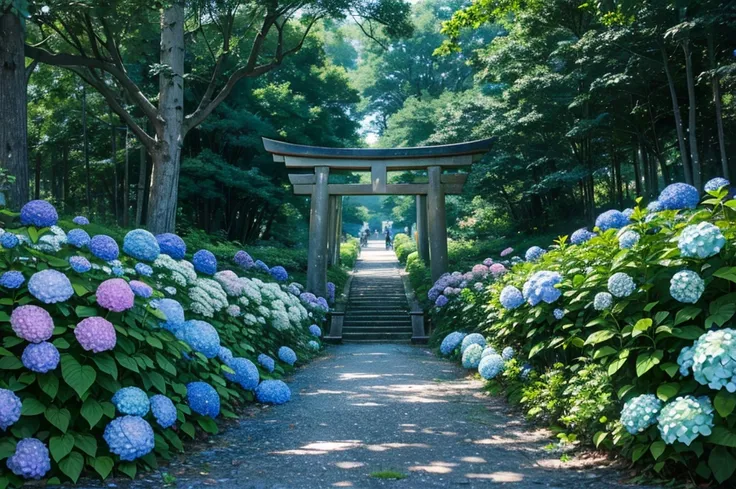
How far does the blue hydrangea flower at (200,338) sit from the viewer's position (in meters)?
4.89

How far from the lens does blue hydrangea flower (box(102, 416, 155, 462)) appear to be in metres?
3.66

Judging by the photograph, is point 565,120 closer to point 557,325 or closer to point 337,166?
point 337,166

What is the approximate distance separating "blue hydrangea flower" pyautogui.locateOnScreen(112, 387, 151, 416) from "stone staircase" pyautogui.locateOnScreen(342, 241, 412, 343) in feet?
34.1

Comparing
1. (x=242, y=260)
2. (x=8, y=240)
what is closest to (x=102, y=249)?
(x=8, y=240)

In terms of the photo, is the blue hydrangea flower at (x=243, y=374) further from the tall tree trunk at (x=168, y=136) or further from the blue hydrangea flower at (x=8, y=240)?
the tall tree trunk at (x=168, y=136)

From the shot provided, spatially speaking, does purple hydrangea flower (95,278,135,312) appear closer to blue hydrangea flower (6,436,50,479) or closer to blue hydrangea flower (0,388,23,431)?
blue hydrangea flower (0,388,23,431)

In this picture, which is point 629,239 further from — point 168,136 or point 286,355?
point 168,136

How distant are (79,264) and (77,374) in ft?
2.65

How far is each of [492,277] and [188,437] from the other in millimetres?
7023

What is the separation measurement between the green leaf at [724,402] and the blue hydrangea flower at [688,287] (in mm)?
526

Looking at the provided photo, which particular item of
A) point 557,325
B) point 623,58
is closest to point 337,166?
point 623,58

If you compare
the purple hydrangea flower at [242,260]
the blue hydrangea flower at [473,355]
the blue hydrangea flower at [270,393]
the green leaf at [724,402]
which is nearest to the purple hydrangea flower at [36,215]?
the blue hydrangea flower at [270,393]

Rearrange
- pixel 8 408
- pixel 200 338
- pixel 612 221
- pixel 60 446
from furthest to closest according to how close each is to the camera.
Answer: pixel 612 221 → pixel 200 338 → pixel 60 446 → pixel 8 408

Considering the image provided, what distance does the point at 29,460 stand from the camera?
3.37 metres
